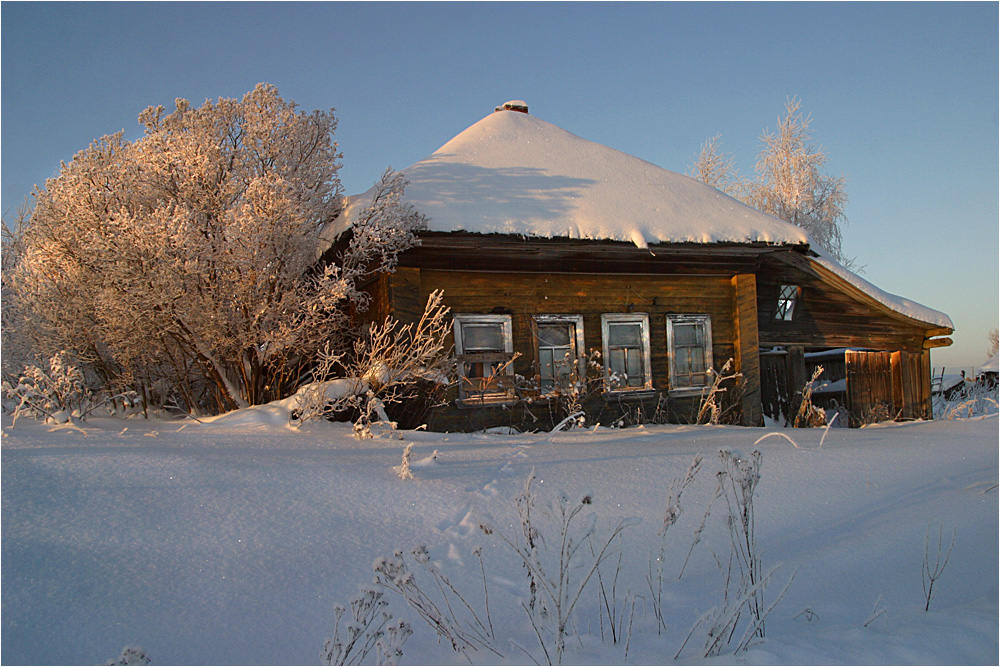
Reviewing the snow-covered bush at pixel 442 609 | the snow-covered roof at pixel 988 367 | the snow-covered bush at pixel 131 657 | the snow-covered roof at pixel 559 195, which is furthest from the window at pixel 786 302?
the snow-covered roof at pixel 988 367

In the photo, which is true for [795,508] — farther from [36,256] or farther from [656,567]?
[36,256]

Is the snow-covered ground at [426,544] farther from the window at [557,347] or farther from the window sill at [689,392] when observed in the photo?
the window sill at [689,392]

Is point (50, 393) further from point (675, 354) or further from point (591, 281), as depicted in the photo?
point (675, 354)

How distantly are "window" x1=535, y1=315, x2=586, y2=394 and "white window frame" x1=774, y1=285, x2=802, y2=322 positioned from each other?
13.2 feet

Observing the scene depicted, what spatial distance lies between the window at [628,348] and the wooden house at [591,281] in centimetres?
2

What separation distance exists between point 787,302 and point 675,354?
109 inches

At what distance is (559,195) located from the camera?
8984mm

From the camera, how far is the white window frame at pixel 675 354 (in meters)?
9.72

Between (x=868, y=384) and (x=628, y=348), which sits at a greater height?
(x=628, y=348)

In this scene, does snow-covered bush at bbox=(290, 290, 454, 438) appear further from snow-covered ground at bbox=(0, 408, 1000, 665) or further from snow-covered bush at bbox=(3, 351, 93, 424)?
snow-covered bush at bbox=(3, 351, 93, 424)

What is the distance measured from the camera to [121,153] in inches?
309

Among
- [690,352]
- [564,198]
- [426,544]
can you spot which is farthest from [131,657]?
[690,352]

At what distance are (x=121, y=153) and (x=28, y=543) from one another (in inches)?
254

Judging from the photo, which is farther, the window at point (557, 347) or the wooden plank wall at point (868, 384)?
the wooden plank wall at point (868, 384)
